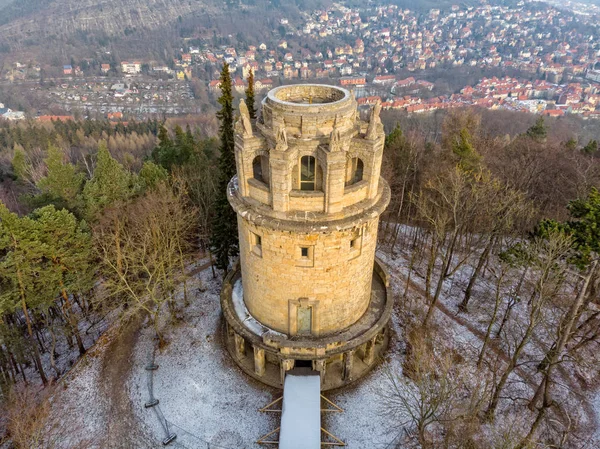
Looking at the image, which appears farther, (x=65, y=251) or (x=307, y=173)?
(x=65, y=251)

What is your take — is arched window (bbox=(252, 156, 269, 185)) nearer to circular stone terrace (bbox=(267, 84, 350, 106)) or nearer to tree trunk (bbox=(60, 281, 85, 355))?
circular stone terrace (bbox=(267, 84, 350, 106))

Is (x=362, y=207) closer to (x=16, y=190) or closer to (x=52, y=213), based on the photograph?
(x=52, y=213)

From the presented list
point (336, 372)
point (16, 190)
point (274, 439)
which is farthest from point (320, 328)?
point (16, 190)

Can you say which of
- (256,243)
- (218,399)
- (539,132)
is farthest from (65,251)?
(539,132)

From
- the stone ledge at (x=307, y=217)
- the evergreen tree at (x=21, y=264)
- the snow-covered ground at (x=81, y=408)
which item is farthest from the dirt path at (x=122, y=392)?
the stone ledge at (x=307, y=217)

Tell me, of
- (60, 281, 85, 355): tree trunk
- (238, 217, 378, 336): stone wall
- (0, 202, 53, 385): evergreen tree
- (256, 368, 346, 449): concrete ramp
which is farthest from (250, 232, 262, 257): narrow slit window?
(60, 281, 85, 355): tree trunk

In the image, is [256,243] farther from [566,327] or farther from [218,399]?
[566,327]
